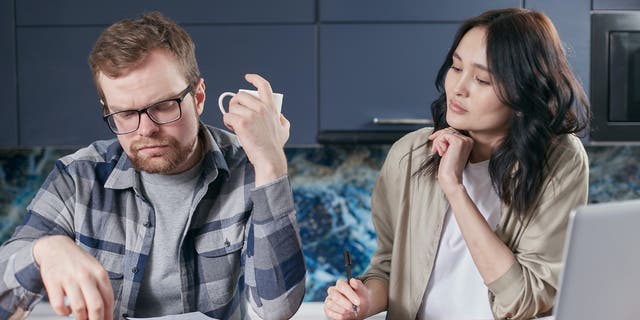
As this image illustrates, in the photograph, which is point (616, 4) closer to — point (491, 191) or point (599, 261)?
point (491, 191)

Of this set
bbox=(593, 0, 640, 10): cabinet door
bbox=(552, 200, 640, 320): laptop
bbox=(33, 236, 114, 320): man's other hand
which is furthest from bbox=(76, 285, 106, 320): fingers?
bbox=(593, 0, 640, 10): cabinet door

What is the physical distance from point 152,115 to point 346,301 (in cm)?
54

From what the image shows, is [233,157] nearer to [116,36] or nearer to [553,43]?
[116,36]

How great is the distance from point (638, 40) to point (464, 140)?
1142 mm

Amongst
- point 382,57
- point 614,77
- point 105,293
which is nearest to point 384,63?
point 382,57

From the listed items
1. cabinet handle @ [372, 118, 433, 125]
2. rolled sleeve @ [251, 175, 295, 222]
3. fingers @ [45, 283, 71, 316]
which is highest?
cabinet handle @ [372, 118, 433, 125]

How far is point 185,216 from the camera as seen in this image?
1608 millimetres

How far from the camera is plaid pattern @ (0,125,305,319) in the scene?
5.10ft

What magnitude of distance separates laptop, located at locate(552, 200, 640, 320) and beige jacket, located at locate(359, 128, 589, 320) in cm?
48

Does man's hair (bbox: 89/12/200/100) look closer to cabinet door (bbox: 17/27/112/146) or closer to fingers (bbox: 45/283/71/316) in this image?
fingers (bbox: 45/283/71/316)

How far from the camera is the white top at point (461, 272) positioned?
1.63 m

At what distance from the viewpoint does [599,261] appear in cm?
100

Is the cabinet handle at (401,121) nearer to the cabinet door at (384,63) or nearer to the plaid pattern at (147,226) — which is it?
the cabinet door at (384,63)

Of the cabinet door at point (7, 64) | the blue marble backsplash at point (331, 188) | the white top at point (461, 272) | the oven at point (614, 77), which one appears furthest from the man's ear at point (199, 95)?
the oven at point (614, 77)
